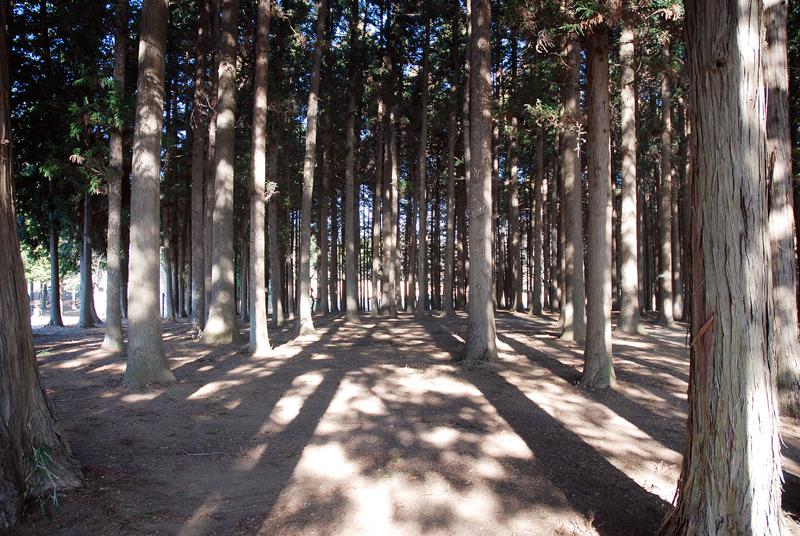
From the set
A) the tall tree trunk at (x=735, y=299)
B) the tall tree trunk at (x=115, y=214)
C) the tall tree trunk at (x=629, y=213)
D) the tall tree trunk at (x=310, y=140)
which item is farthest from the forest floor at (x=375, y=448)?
the tall tree trunk at (x=310, y=140)

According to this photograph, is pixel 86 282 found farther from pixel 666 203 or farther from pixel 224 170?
pixel 666 203

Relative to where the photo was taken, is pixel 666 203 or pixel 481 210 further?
pixel 666 203

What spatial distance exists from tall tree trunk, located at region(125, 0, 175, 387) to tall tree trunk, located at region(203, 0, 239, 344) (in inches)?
164

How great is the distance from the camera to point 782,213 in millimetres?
6840

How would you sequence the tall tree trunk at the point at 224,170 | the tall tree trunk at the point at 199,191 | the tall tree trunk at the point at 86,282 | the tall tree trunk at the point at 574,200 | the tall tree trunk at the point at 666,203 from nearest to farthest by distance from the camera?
the tall tree trunk at the point at 574,200 → the tall tree trunk at the point at 224,170 → the tall tree trunk at the point at 199,191 → the tall tree trunk at the point at 86,282 → the tall tree trunk at the point at 666,203

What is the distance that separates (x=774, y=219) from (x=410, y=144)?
2176 centimetres

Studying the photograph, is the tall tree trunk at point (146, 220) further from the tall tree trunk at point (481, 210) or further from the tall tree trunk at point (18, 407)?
the tall tree trunk at point (481, 210)

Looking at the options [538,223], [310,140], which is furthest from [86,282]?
[538,223]

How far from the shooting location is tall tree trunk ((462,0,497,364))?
1024cm

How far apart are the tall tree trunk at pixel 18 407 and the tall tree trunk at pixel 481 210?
7.54m

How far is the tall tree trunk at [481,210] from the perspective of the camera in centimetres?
1024

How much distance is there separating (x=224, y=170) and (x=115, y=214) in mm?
2920

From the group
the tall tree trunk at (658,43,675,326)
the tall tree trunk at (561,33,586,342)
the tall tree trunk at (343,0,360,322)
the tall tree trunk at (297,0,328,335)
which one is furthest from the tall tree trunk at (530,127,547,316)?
the tall tree trunk at (297,0,328,335)

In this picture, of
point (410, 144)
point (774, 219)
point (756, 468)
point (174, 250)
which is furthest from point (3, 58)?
point (174, 250)
